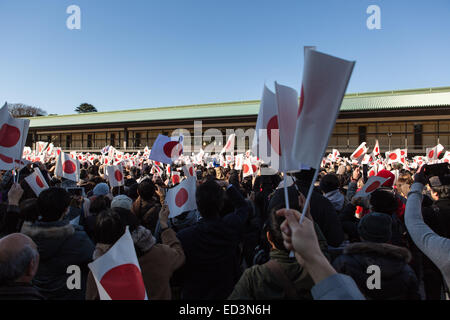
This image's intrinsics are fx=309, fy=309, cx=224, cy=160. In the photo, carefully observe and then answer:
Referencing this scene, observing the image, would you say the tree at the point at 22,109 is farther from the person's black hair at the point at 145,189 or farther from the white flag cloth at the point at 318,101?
the white flag cloth at the point at 318,101

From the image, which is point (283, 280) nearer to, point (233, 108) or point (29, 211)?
point (29, 211)

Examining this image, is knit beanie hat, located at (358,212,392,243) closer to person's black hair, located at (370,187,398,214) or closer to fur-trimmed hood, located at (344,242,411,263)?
fur-trimmed hood, located at (344,242,411,263)

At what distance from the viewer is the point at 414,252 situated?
9.56 feet

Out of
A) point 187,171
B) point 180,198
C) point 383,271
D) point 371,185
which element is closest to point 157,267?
point 383,271

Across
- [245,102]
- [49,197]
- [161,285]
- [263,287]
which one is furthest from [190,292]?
[245,102]

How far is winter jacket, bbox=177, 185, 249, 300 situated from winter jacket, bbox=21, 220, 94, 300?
0.62 m

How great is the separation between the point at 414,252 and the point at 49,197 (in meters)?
3.11

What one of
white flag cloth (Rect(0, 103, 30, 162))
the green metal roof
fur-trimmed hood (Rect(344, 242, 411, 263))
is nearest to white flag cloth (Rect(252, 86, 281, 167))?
fur-trimmed hood (Rect(344, 242, 411, 263))

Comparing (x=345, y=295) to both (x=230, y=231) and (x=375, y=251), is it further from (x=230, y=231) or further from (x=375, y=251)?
(x=230, y=231)

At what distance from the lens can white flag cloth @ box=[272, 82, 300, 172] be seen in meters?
1.41

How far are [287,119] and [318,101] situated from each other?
378mm

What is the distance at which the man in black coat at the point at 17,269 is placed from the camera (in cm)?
125

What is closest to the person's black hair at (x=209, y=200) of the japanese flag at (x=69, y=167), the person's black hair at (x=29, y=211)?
the person's black hair at (x=29, y=211)
